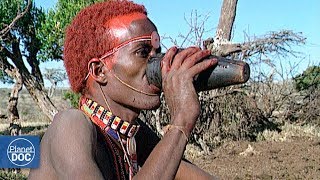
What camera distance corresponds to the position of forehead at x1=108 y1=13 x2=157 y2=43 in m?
1.74

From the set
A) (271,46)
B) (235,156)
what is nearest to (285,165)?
(235,156)

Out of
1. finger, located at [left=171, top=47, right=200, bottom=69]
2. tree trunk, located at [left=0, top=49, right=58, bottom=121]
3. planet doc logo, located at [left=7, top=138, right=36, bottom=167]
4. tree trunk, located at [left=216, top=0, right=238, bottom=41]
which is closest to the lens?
finger, located at [left=171, top=47, right=200, bottom=69]

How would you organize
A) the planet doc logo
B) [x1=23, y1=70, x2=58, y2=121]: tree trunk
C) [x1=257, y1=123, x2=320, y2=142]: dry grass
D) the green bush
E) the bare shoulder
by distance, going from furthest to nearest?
the green bush → [x1=257, y1=123, x2=320, y2=142]: dry grass → [x1=23, y1=70, x2=58, y2=121]: tree trunk → the planet doc logo → the bare shoulder

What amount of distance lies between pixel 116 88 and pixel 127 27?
0.59 feet

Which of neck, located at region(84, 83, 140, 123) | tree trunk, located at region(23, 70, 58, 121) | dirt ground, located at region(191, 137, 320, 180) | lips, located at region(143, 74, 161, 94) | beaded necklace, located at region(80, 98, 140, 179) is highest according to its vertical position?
lips, located at region(143, 74, 161, 94)

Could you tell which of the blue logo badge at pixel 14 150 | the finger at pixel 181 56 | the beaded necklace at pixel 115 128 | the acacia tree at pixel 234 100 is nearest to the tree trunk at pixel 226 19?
the acacia tree at pixel 234 100

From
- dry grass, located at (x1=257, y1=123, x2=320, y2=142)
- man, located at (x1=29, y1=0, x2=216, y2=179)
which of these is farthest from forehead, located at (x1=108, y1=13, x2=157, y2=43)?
dry grass, located at (x1=257, y1=123, x2=320, y2=142)

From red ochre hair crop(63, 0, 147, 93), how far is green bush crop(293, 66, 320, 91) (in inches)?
579

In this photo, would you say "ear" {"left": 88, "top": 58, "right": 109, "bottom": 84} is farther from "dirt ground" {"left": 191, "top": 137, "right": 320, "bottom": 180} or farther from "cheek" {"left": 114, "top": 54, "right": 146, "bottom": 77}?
"dirt ground" {"left": 191, "top": 137, "right": 320, "bottom": 180}

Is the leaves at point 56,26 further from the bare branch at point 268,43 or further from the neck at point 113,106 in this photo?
the neck at point 113,106

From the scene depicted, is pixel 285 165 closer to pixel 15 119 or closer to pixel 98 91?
pixel 15 119

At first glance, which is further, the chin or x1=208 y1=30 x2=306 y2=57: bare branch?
x1=208 y1=30 x2=306 y2=57: bare branch

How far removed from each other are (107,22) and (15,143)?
6.51 m

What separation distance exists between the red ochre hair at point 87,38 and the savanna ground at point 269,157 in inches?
249
